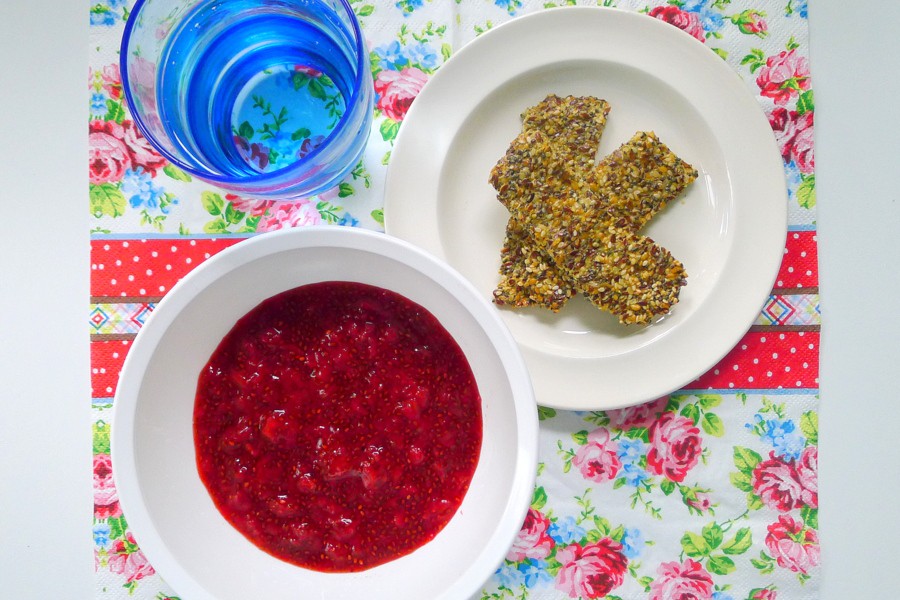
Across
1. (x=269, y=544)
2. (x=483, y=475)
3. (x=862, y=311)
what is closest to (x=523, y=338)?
(x=483, y=475)

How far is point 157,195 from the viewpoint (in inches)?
52.4

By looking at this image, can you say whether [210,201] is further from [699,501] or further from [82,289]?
[699,501]

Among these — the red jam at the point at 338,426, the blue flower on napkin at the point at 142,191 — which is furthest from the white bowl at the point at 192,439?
the blue flower on napkin at the point at 142,191

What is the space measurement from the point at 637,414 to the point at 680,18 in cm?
80

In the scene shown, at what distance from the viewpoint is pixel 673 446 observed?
1342 mm

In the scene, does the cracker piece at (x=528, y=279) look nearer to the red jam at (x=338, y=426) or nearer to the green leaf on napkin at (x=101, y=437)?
the red jam at (x=338, y=426)

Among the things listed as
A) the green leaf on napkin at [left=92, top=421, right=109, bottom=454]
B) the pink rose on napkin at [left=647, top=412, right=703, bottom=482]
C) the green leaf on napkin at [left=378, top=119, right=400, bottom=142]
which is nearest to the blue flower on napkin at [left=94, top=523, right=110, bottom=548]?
the green leaf on napkin at [left=92, top=421, right=109, bottom=454]

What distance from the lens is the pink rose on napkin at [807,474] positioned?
1361 millimetres

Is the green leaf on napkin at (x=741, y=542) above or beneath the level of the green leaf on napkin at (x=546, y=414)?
beneath

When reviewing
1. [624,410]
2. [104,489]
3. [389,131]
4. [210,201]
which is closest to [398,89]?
[389,131]

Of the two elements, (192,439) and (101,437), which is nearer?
(192,439)

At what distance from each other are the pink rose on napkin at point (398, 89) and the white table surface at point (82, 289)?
0.61 meters

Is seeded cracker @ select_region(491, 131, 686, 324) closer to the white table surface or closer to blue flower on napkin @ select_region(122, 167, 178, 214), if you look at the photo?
the white table surface

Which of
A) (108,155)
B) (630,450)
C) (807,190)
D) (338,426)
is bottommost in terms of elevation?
(630,450)
